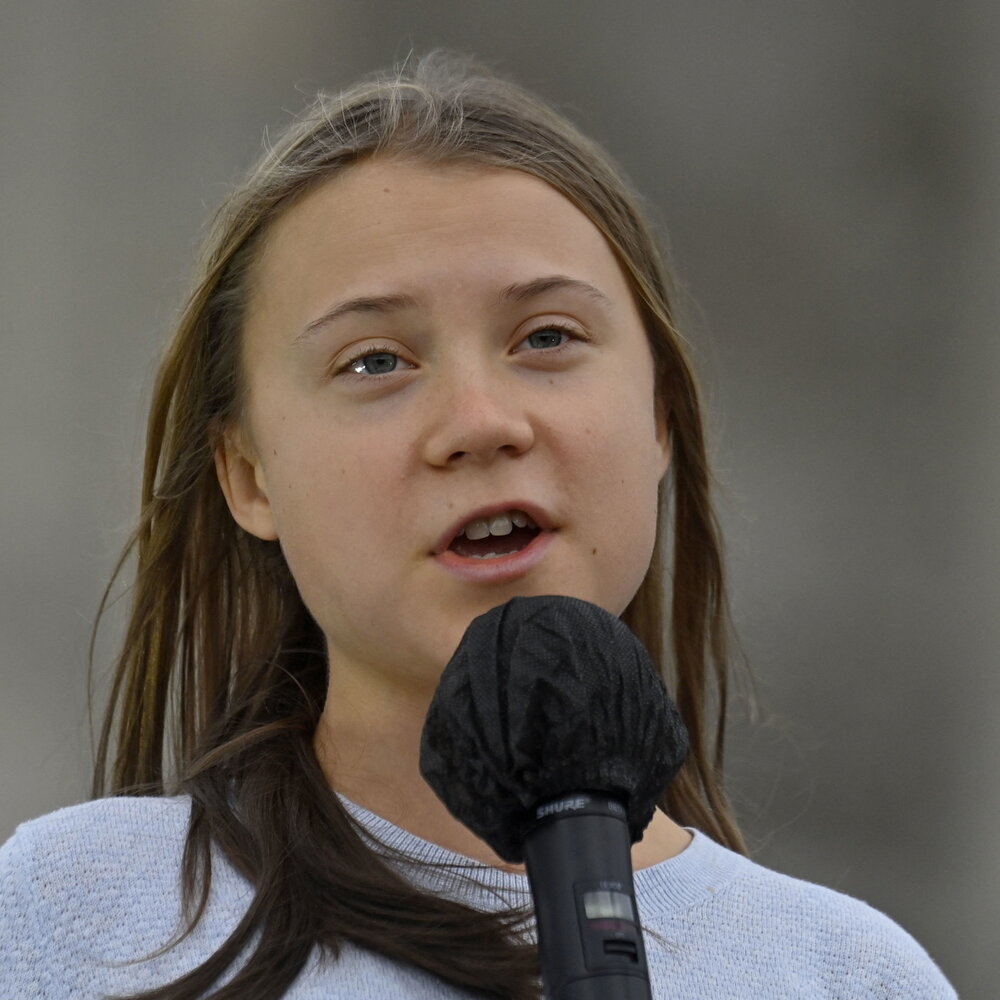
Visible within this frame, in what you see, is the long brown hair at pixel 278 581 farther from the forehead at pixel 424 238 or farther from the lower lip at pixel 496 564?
the lower lip at pixel 496 564

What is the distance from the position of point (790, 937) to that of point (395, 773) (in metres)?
0.34

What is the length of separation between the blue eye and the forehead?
0.05m

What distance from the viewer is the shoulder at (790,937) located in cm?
144

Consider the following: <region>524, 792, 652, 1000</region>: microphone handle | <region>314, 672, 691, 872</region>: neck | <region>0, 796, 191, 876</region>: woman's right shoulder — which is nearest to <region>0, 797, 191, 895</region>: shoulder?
<region>0, 796, 191, 876</region>: woman's right shoulder

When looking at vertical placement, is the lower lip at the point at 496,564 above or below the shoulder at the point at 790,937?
above

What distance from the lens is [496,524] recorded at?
4.55ft

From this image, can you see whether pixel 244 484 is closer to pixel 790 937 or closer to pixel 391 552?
pixel 391 552

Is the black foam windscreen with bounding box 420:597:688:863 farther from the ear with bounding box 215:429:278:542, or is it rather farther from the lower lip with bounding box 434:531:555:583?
the ear with bounding box 215:429:278:542

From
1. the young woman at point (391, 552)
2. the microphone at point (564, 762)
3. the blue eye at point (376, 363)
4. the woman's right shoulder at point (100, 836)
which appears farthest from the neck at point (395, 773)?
the microphone at point (564, 762)

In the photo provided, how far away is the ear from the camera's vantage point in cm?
161

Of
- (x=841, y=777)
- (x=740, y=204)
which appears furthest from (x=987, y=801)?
(x=740, y=204)

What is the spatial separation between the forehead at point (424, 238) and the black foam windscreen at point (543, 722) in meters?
0.42

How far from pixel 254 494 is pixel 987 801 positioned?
5.91ft

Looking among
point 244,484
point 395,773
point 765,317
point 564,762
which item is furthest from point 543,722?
point 765,317
